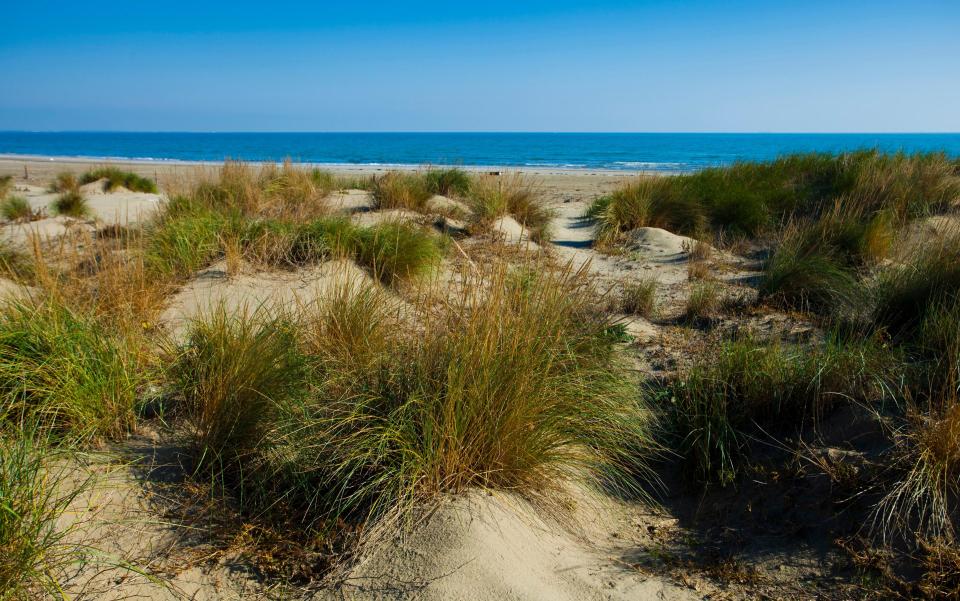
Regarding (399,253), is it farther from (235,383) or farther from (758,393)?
(758,393)

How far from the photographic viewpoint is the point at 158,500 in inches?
99.9

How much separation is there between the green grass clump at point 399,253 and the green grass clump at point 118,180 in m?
10.5

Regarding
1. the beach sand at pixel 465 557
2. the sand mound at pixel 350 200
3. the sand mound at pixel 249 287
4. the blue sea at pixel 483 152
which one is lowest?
the beach sand at pixel 465 557

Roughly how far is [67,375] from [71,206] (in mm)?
9270

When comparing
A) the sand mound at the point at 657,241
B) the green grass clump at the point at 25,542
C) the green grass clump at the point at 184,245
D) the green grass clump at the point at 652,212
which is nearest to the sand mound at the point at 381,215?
the green grass clump at the point at 184,245

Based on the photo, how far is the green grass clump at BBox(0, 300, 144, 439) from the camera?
2762mm

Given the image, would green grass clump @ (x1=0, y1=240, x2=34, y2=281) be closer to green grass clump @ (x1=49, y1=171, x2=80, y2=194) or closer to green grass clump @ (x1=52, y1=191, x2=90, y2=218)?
green grass clump @ (x1=52, y1=191, x2=90, y2=218)

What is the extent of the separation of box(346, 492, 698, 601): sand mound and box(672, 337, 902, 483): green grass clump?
100 centimetres

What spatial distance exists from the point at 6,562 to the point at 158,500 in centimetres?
74

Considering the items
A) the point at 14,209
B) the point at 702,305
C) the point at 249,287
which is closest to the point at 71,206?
the point at 14,209

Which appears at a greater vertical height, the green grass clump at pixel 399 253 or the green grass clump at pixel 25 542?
the green grass clump at pixel 399 253

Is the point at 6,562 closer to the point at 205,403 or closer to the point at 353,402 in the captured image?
the point at 205,403

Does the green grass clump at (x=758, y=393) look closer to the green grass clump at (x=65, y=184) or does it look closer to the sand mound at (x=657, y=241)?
the sand mound at (x=657, y=241)

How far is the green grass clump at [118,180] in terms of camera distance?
14023mm
